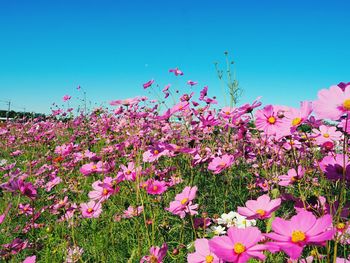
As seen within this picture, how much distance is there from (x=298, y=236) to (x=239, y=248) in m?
0.11

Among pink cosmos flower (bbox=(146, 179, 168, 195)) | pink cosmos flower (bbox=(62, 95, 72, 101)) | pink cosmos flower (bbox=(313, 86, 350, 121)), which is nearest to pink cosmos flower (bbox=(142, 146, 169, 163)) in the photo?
pink cosmos flower (bbox=(146, 179, 168, 195))

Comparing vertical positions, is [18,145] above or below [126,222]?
above

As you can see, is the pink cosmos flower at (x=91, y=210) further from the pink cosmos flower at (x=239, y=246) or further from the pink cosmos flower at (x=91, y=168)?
the pink cosmos flower at (x=239, y=246)

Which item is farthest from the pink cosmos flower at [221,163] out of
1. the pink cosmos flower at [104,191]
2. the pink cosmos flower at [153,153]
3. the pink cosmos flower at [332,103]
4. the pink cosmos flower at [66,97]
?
the pink cosmos flower at [66,97]

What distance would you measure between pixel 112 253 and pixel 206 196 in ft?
2.48

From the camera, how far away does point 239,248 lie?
2.04ft

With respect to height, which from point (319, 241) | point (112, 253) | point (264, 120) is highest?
point (264, 120)

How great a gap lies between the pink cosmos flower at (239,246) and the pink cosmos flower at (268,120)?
1.53 feet

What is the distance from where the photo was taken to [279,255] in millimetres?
1200

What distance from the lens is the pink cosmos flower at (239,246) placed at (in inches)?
23.5

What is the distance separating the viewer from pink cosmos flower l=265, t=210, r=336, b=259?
57 cm

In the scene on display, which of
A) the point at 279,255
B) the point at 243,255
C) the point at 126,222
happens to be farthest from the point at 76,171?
the point at 243,255

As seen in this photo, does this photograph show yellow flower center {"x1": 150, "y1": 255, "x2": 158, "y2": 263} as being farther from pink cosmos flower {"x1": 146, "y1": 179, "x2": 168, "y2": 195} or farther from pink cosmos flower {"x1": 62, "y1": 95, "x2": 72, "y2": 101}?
pink cosmos flower {"x1": 62, "y1": 95, "x2": 72, "y2": 101}

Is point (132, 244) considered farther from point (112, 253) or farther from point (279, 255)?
point (279, 255)
